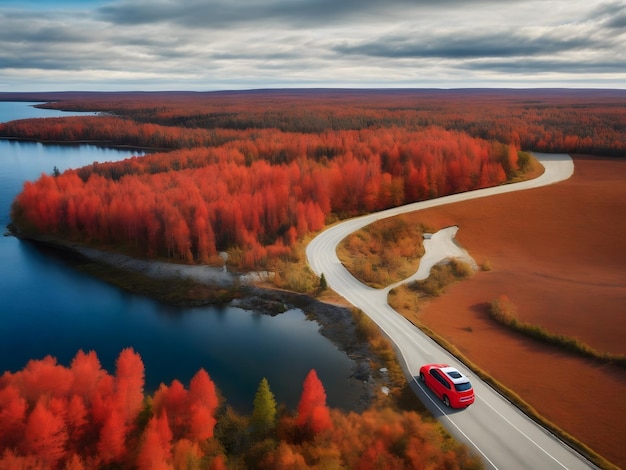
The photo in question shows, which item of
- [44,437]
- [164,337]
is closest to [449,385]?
[44,437]

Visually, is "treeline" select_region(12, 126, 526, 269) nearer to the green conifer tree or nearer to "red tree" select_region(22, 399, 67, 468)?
the green conifer tree

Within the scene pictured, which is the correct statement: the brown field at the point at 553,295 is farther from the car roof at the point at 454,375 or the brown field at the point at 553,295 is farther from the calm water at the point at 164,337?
the calm water at the point at 164,337

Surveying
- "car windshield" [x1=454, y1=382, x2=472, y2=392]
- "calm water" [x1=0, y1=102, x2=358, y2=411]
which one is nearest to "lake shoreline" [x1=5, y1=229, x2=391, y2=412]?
"calm water" [x1=0, y1=102, x2=358, y2=411]

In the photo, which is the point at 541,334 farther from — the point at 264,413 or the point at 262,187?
the point at 262,187

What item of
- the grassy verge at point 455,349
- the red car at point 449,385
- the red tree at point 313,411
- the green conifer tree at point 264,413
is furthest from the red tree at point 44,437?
the grassy verge at point 455,349

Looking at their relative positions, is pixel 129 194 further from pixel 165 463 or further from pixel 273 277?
pixel 165 463

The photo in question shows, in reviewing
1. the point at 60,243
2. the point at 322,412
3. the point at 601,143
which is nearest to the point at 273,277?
the point at 322,412
